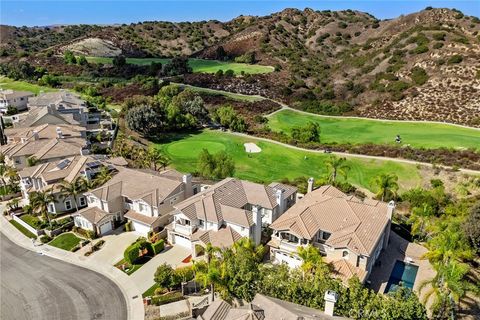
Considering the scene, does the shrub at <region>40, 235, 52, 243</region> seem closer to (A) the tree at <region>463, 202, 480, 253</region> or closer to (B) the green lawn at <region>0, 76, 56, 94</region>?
(A) the tree at <region>463, 202, 480, 253</region>

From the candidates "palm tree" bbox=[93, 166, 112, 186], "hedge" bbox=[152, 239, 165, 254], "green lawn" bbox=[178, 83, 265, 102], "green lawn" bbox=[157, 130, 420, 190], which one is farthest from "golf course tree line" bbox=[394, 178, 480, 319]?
"green lawn" bbox=[178, 83, 265, 102]

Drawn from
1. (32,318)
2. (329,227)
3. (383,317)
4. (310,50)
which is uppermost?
(310,50)

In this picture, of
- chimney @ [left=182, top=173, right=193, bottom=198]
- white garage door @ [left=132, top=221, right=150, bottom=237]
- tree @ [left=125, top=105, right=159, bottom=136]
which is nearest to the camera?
white garage door @ [left=132, top=221, right=150, bottom=237]

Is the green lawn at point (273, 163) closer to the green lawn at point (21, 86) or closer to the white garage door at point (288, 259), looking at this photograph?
the white garage door at point (288, 259)

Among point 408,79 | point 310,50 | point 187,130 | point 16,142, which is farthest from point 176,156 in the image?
point 310,50

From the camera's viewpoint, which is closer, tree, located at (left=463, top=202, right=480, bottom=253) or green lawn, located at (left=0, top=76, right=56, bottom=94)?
tree, located at (left=463, top=202, right=480, bottom=253)

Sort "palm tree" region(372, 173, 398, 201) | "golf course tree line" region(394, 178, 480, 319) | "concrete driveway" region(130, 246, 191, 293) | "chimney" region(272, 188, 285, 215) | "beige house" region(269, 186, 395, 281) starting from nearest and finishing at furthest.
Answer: "golf course tree line" region(394, 178, 480, 319) < "beige house" region(269, 186, 395, 281) < "concrete driveway" region(130, 246, 191, 293) < "chimney" region(272, 188, 285, 215) < "palm tree" region(372, 173, 398, 201)

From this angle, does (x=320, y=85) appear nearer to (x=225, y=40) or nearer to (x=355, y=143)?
(x=355, y=143)
